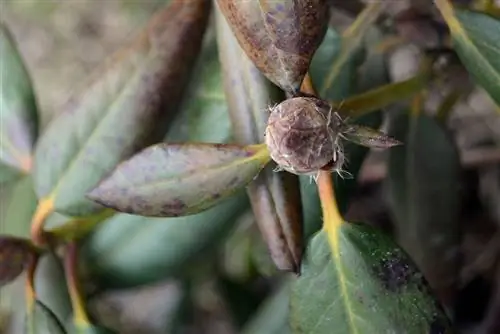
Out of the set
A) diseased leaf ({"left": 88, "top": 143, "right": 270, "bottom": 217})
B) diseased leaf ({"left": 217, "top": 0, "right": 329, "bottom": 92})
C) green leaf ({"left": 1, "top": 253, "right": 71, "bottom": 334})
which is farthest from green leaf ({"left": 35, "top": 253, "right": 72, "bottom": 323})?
diseased leaf ({"left": 217, "top": 0, "right": 329, "bottom": 92})

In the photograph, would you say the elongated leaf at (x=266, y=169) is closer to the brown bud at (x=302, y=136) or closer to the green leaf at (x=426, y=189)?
the brown bud at (x=302, y=136)

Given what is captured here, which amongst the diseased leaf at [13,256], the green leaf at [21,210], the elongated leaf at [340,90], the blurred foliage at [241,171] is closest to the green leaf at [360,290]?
the blurred foliage at [241,171]

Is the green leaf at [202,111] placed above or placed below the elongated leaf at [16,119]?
below

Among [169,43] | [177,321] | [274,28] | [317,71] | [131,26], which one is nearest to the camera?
[274,28]

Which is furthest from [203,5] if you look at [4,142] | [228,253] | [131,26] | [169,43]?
[131,26]

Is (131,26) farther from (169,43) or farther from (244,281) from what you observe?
(169,43)

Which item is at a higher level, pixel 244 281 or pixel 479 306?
pixel 244 281

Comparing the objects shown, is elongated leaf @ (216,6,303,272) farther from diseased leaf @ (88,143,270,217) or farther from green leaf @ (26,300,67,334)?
green leaf @ (26,300,67,334)

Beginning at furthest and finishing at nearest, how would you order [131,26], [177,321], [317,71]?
[131,26]
[177,321]
[317,71]

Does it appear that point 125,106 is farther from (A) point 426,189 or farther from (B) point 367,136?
(A) point 426,189
